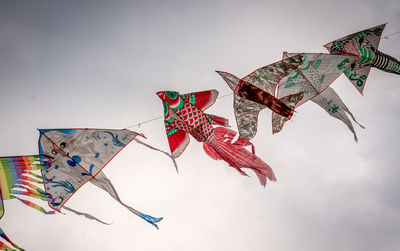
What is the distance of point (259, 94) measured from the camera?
722cm

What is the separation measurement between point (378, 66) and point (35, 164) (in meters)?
10.0

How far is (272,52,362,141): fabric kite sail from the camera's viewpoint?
7.44 m

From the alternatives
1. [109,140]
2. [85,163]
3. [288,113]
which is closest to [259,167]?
[288,113]

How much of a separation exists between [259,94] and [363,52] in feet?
11.3

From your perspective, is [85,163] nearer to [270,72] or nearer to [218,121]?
[218,121]

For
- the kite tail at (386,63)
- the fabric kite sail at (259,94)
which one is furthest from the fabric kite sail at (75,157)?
the kite tail at (386,63)

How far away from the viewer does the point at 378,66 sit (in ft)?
26.8

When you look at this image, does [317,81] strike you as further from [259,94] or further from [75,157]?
[75,157]

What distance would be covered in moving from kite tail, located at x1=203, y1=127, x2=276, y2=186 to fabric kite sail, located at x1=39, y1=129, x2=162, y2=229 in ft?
7.47

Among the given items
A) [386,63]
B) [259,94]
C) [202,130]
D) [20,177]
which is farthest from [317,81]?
[20,177]

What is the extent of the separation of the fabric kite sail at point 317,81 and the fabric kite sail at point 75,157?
436 cm

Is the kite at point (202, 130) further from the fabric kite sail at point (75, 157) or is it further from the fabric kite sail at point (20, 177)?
the fabric kite sail at point (20, 177)

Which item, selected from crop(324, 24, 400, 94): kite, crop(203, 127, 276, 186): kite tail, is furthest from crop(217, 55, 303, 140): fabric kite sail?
crop(324, 24, 400, 94): kite

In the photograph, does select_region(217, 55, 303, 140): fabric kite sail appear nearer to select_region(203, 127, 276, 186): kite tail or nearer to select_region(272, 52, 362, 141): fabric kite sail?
select_region(272, 52, 362, 141): fabric kite sail
